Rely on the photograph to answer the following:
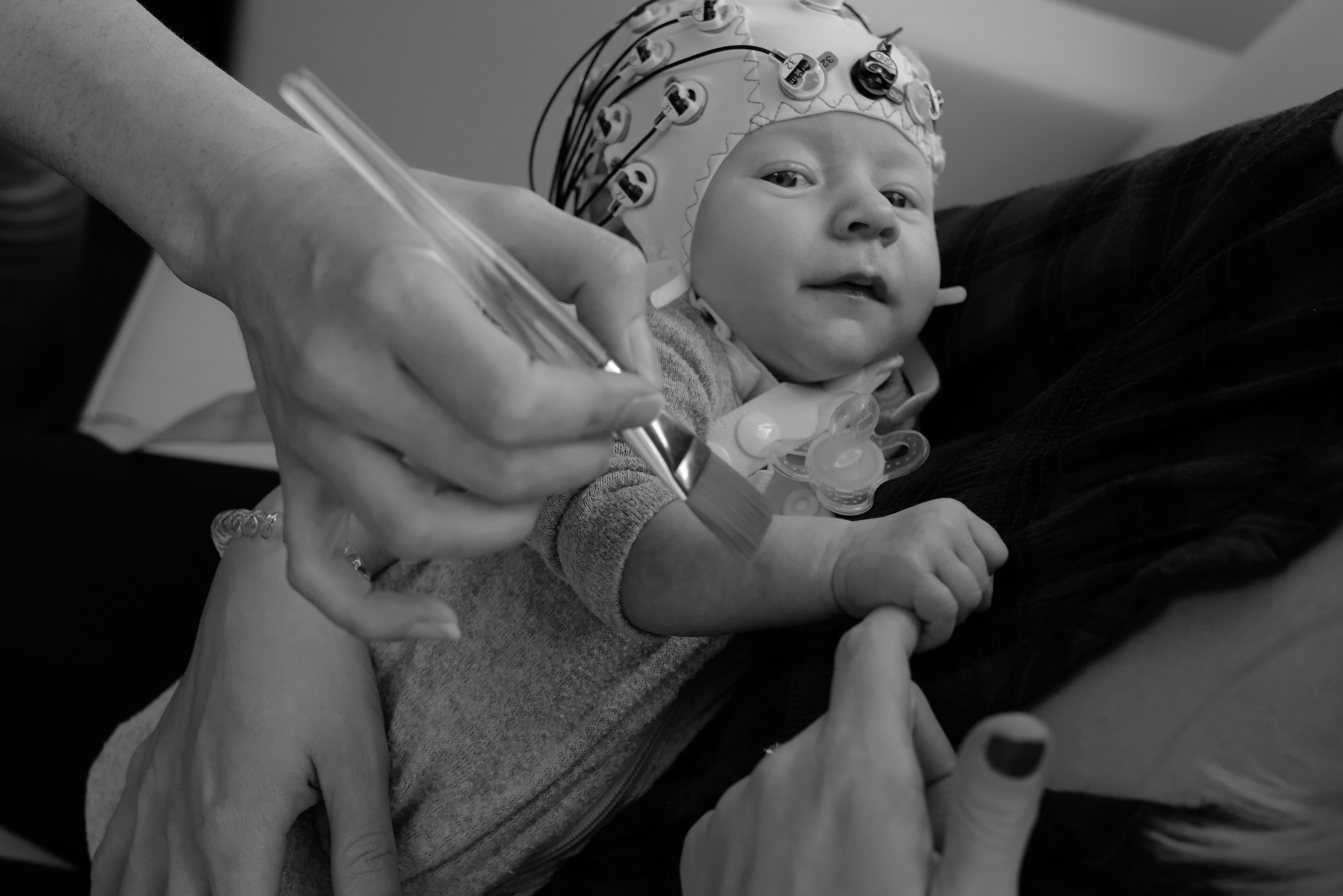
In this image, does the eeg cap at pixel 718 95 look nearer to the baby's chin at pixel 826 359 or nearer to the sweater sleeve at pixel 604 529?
the baby's chin at pixel 826 359

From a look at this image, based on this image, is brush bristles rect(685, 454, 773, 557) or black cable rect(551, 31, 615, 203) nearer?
brush bristles rect(685, 454, 773, 557)

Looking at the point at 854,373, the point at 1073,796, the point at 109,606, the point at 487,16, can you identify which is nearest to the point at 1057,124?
the point at 854,373

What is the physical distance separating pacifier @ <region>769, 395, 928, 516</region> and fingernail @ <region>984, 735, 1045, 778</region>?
380 millimetres

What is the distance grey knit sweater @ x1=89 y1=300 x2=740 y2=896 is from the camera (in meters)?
0.68

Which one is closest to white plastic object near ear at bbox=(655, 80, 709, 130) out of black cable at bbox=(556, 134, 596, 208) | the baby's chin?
black cable at bbox=(556, 134, 596, 208)

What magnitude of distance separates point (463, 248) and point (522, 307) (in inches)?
1.4

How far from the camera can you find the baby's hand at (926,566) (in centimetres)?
55

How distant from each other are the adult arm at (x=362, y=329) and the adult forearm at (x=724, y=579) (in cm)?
17

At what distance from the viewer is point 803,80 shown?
864mm

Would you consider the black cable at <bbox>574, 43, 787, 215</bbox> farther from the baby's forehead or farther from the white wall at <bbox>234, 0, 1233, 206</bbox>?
the white wall at <bbox>234, 0, 1233, 206</bbox>

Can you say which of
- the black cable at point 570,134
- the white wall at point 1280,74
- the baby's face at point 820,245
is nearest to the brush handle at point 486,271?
the baby's face at point 820,245

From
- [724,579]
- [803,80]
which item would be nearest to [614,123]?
[803,80]

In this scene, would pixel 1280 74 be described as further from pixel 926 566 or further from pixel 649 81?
pixel 926 566

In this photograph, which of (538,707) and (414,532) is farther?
(538,707)
